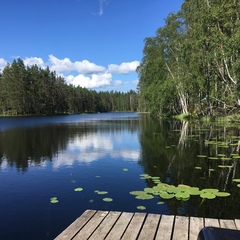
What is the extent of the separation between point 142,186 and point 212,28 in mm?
26525

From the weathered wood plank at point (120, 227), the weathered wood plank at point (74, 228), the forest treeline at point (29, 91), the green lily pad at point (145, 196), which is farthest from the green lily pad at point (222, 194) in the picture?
the forest treeline at point (29, 91)

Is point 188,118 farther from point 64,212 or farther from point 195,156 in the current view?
point 64,212

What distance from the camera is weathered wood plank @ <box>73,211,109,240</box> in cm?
502

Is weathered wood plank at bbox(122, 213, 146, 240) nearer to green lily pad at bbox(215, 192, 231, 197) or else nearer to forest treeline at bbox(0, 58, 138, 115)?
green lily pad at bbox(215, 192, 231, 197)

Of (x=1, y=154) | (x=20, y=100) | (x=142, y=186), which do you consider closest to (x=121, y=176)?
(x=142, y=186)

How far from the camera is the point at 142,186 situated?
10633 mm

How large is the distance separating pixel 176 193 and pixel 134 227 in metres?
4.11

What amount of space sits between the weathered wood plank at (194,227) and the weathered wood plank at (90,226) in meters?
1.91

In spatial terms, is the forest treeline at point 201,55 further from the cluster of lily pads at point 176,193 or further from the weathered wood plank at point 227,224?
the weathered wood plank at point 227,224

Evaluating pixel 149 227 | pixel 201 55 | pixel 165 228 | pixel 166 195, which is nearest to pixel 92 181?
pixel 166 195

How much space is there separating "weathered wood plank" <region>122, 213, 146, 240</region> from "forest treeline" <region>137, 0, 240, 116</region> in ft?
85.1

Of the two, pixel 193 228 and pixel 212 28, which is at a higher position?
pixel 212 28

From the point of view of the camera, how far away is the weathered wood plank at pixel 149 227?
16.3 feet

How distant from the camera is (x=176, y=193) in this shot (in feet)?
30.0
